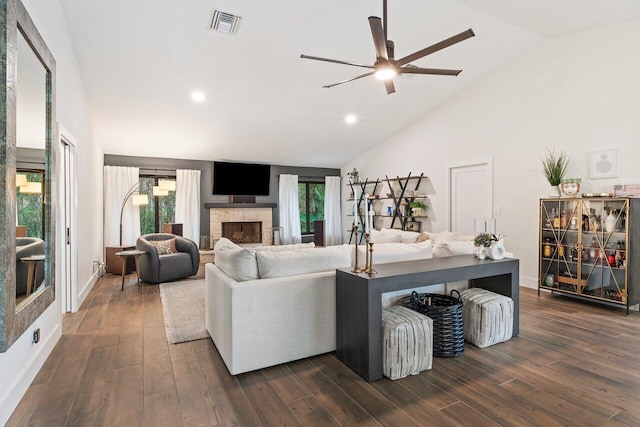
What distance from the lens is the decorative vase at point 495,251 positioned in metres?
3.23

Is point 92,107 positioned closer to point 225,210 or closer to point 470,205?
point 225,210

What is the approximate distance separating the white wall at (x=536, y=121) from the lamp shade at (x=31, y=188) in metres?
5.84

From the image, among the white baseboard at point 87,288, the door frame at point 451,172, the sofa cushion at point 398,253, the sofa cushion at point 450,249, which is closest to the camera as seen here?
the sofa cushion at point 398,253

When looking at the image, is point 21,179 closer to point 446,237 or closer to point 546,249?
point 446,237

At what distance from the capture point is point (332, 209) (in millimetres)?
9609

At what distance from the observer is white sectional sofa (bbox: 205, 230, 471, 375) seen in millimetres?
2527

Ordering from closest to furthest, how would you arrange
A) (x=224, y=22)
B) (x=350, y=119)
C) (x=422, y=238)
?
1. (x=224, y=22)
2. (x=422, y=238)
3. (x=350, y=119)

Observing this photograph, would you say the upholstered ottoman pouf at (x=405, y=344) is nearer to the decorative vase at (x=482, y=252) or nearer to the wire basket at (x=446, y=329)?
the wire basket at (x=446, y=329)

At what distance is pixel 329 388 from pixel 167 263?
4.14 meters

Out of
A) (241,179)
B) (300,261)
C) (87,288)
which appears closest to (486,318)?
(300,261)

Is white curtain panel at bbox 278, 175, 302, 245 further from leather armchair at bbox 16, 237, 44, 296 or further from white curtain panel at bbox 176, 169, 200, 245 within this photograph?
leather armchair at bbox 16, 237, 44, 296

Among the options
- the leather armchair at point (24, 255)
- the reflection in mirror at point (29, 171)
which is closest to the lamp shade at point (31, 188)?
the reflection in mirror at point (29, 171)

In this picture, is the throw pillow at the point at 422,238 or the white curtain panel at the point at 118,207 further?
the white curtain panel at the point at 118,207

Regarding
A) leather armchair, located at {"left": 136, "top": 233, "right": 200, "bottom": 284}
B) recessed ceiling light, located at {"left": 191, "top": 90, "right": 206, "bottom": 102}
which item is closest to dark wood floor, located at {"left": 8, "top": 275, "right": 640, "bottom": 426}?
leather armchair, located at {"left": 136, "top": 233, "right": 200, "bottom": 284}
